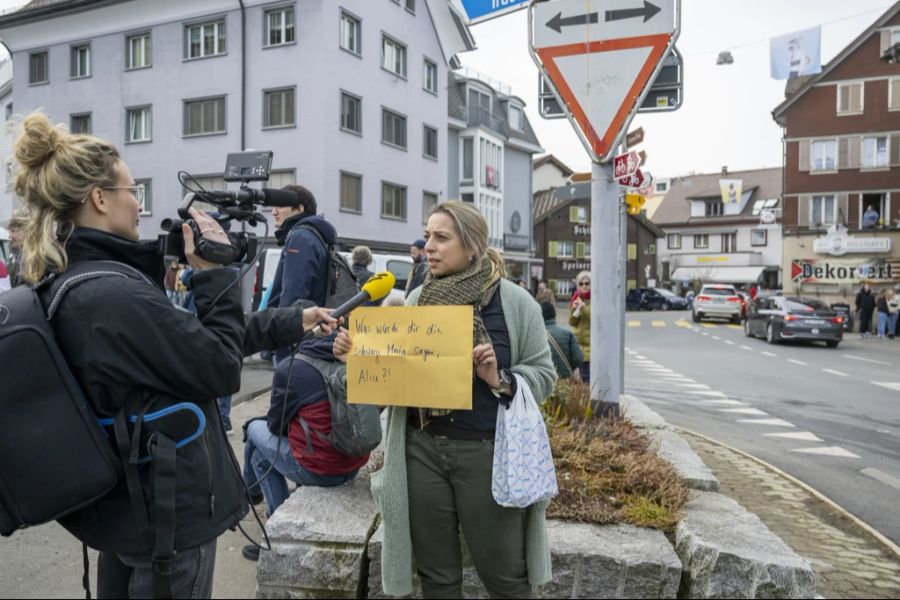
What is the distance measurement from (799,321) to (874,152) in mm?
21324

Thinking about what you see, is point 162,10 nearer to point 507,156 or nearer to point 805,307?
point 507,156

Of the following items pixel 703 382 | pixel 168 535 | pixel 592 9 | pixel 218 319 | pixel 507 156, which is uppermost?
pixel 507 156

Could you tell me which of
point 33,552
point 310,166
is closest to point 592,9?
point 33,552

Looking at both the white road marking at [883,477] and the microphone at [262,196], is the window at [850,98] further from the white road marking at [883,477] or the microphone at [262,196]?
the microphone at [262,196]

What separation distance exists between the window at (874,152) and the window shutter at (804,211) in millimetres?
3067

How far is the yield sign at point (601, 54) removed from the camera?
15.2ft

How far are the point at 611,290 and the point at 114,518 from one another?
3.90 m

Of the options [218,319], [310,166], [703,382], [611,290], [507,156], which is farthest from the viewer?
[507,156]

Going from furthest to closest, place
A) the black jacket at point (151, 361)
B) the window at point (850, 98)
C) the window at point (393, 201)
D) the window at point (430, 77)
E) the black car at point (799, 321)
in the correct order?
the window at point (850, 98)
the window at point (430, 77)
the window at point (393, 201)
the black car at point (799, 321)
the black jacket at point (151, 361)

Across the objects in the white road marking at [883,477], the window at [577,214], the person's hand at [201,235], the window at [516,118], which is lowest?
the white road marking at [883,477]

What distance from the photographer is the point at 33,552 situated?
4.00 metres

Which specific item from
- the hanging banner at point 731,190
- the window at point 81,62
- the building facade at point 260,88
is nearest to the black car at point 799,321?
the building facade at point 260,88

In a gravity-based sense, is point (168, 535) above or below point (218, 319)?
below

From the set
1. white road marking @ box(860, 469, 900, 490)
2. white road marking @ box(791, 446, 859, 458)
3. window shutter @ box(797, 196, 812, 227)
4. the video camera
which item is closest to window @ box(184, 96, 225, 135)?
white road marking @ box(791, 446, 859, 458)
